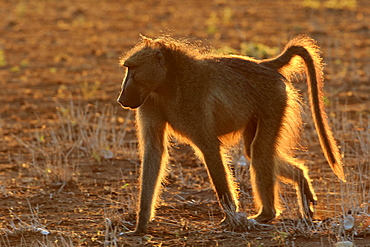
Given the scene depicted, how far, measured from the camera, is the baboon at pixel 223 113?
476 cm

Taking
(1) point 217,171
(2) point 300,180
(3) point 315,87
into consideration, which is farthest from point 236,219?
(3) point 315,87

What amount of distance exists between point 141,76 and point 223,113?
0.61 meters

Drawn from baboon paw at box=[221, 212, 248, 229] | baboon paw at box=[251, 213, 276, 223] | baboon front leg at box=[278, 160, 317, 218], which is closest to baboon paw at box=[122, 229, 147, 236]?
baboon paw at box=[221, 212, 248, 229]

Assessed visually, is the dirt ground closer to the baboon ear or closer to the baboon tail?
the baboon tail

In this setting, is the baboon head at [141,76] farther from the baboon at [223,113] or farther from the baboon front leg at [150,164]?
the baboon front leg at [150,164]

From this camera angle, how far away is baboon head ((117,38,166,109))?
471 centimetres

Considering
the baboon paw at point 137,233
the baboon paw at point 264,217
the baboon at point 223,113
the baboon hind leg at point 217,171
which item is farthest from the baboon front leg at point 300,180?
the baboon paw at point 137,233

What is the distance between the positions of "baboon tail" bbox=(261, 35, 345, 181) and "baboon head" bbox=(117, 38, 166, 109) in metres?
0.83

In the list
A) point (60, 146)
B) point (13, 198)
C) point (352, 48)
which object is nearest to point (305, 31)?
point (352, 48)

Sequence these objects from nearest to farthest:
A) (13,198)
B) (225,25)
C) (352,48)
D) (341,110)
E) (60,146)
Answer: (13,198) < (60,146) < (341,110) < (352,48) < (225,25)

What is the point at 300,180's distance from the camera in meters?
5.14

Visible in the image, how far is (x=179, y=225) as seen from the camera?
5012 mm

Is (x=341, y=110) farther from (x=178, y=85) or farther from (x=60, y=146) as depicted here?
(x=178, y=85)

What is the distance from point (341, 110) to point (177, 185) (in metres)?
3.08
